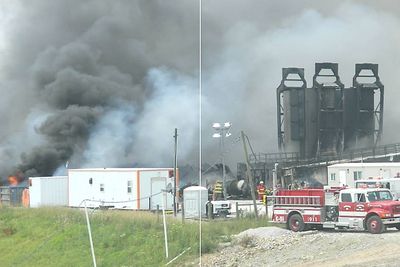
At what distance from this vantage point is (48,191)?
132 feet

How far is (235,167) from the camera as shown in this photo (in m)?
54.6

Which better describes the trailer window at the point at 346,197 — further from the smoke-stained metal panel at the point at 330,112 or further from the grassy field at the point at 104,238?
the smoke-stained metal panel at the point at 330,112

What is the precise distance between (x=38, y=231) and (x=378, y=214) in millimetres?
14594

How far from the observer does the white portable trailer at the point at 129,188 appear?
34.4 meters

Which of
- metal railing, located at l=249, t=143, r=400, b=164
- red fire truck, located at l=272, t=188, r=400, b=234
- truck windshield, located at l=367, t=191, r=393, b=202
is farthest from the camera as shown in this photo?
metal railing, located at l=249, t=143, r=400, b=164

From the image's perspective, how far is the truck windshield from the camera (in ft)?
71.9

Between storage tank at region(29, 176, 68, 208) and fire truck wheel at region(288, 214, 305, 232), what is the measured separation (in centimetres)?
2006

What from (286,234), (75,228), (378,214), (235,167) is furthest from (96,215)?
(235,167)

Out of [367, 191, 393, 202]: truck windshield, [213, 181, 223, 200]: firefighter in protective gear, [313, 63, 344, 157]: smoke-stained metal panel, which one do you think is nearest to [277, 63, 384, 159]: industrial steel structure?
[313, 63, 344, 157]: smoke-stained metal panel

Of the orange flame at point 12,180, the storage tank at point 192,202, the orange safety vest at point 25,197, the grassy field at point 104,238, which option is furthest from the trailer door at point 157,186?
the orange flame at point 12,180

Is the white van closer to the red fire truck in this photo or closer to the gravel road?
the red fire truck

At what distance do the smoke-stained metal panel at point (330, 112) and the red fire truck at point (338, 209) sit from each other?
3406cm

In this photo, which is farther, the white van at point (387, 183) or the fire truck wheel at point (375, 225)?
the white van at point (387, 183)

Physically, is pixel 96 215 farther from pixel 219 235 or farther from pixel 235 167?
pixel 235 167
